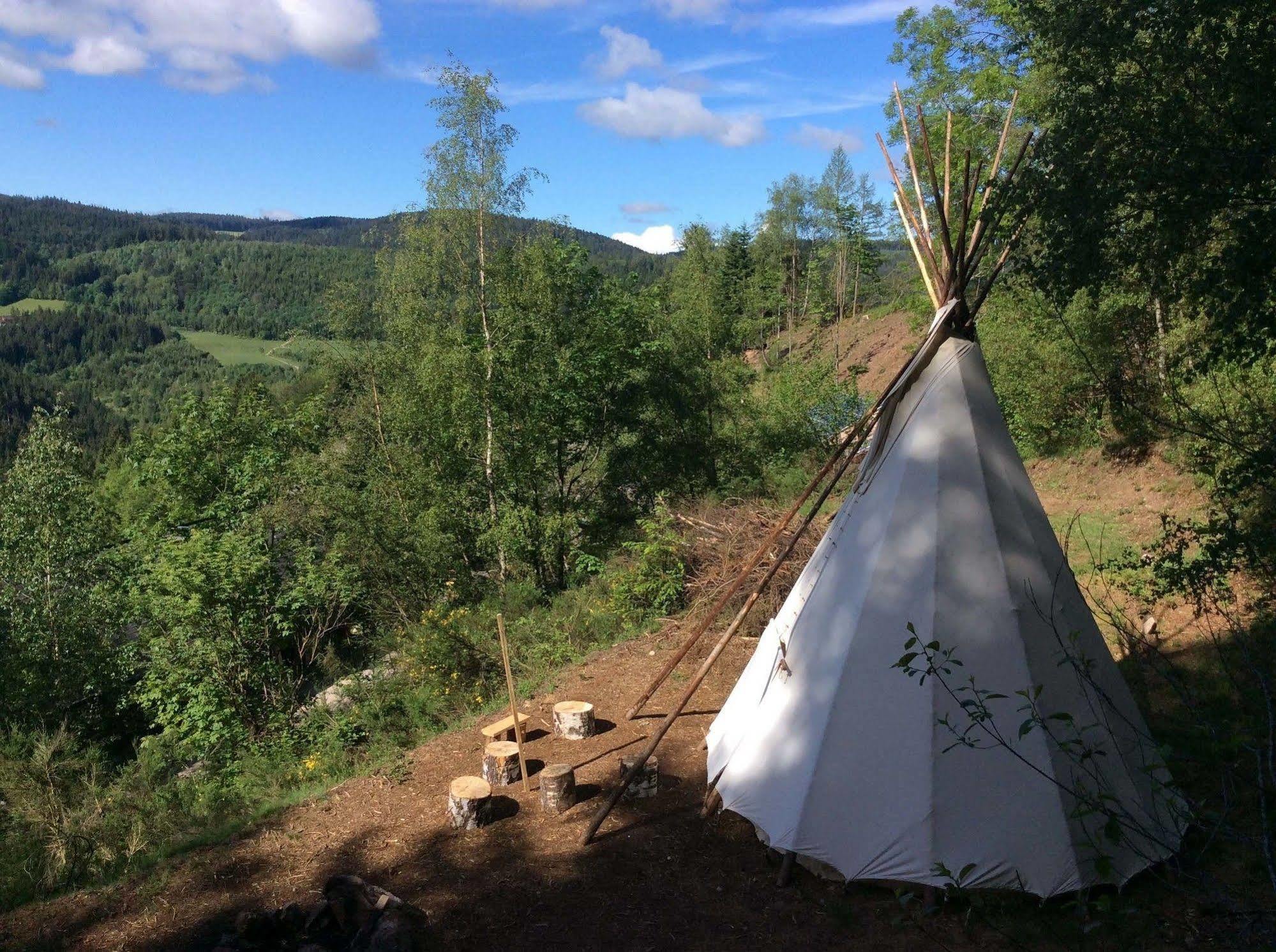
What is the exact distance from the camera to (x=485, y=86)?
15.9 meters

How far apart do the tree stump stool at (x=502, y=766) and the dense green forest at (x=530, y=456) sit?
2.57 m

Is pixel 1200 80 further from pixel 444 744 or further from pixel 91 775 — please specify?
pixel 91 775

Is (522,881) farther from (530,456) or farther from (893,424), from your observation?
(530,456)

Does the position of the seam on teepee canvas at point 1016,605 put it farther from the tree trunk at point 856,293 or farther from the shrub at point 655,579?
the tree trunk at point 856,293

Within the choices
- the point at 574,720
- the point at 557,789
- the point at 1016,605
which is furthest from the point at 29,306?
the point at 1016,605

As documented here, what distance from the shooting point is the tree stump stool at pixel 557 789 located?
6.38m

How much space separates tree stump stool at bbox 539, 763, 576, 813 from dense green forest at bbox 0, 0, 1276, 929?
325 centimetres

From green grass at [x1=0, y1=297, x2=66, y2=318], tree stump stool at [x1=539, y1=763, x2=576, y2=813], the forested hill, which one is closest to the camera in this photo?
tree stump stool at [x1=539, y1=763, x2=576, y2=813]

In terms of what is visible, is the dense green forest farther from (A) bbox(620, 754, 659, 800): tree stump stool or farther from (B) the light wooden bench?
(A) bbox(620, 754, 659, 800): tree stump stool

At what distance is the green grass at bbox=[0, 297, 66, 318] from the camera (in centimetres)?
10681

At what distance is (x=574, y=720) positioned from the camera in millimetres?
7797

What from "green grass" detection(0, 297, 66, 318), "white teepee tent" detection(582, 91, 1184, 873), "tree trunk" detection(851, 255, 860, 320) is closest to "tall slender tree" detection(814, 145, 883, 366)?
"tree trunk" detection(851, 255, 860, 320)

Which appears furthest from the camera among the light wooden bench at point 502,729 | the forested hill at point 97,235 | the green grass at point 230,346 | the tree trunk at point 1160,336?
the forested hill at point 97,235

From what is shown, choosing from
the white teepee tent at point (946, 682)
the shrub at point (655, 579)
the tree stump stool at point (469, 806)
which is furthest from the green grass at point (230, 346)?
the white teepee tent at point (946, 682)
